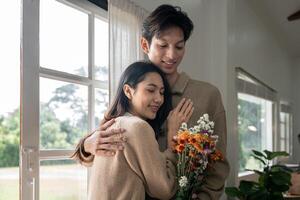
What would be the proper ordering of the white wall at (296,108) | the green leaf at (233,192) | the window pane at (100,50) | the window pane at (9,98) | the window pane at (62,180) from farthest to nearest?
the white wall at (296,108) → the green leaf at (233,192) → the window pane at (100,50) → the window pane at (62,180) → the window pane at (9,98)

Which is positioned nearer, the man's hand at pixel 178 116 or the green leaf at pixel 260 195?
the man's hand at pixel 178 116

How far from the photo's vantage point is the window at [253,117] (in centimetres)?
450

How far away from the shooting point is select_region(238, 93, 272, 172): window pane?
478 centimetres

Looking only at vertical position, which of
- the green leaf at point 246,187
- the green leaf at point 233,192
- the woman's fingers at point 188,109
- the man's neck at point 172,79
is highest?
the man's neck at point 172,79

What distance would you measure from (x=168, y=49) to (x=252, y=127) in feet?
13.8

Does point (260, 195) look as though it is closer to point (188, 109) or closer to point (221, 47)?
point (188, 109)

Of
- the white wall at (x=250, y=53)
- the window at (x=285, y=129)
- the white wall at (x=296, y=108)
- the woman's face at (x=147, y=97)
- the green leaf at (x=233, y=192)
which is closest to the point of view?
the woman's face at (x=147, y=97)

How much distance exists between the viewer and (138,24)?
2.41 meters

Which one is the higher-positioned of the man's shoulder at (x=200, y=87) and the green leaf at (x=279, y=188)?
the man's shoulder at (x=200, y=87)

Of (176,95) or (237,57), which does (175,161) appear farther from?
(237,57)

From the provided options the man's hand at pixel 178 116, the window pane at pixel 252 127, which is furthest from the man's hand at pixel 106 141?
the window pane at pixel 252 127

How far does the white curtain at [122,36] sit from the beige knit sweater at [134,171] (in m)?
0.92

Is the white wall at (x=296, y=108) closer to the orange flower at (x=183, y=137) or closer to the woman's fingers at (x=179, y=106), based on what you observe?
the woman's fingers at (x=179, y=106)

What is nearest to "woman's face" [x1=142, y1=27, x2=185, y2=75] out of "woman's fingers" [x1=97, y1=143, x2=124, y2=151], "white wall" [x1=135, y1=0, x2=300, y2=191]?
"woman's fingers" [x1=97, y1=143, x2=124, y2=151]
